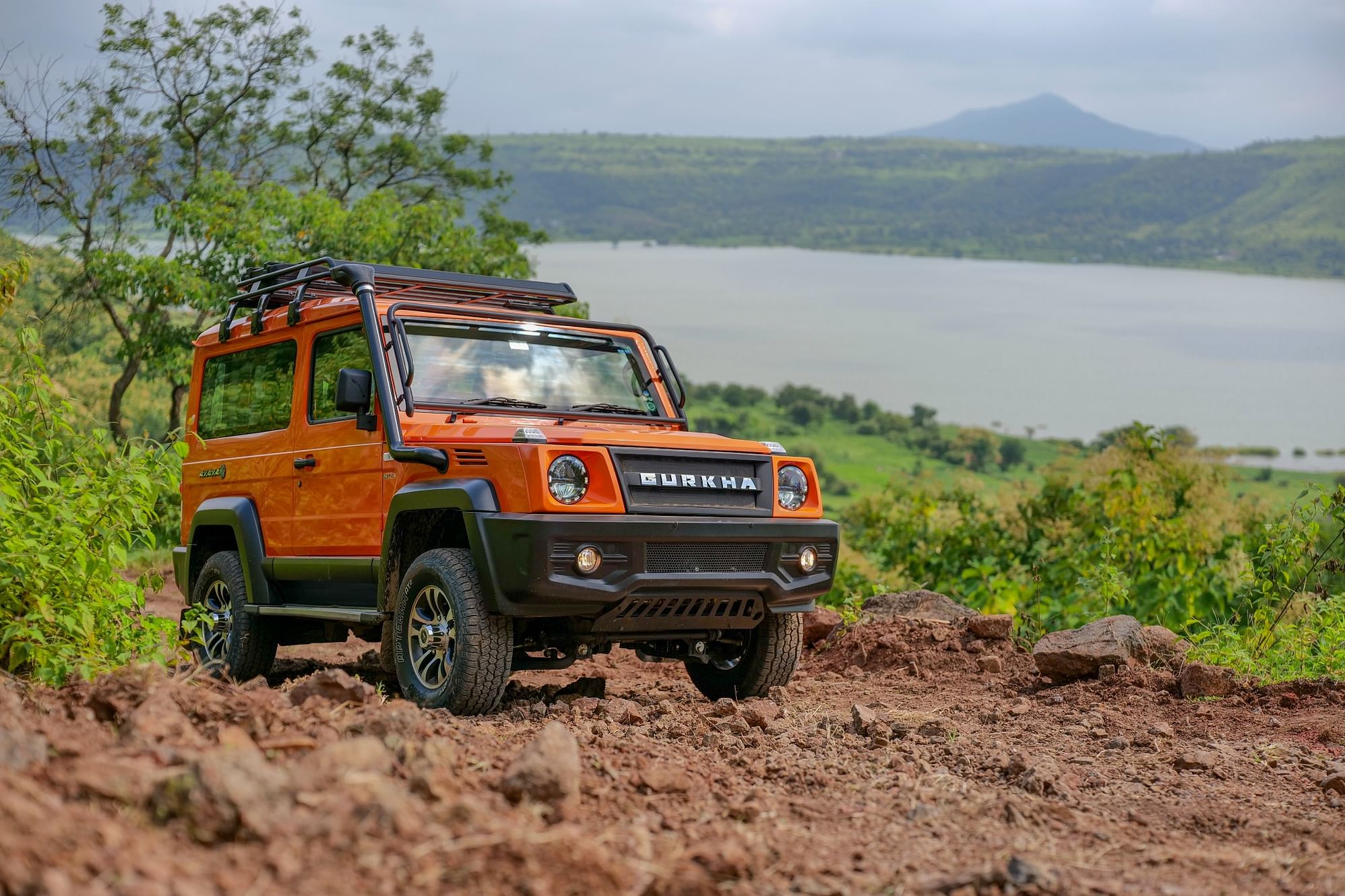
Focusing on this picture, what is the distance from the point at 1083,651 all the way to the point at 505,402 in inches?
143

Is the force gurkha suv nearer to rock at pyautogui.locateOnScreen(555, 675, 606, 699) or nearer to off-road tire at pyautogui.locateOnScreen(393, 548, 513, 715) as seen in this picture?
off-road tire at pyautogui.locateOnScreen(393, 548, 513, 715)

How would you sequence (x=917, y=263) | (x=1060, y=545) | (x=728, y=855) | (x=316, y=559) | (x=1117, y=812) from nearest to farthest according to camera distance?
(x=728, y=855) < (x=1117, y=812) < (x=316, y=559) < (x=1060, y=545) < (x=917, y=263)

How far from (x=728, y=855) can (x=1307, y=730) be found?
4194mm

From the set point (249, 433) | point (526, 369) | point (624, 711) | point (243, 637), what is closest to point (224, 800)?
point (624, 711)

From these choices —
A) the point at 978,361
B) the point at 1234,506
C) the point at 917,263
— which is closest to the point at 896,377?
the point at 978,361

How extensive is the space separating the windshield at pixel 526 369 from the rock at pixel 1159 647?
10.9 feet

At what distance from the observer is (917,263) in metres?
98.2

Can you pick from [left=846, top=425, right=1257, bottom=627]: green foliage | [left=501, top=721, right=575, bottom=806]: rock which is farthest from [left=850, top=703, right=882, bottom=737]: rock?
[left=846, top=425, right=1257, bottom=627]: green foliage

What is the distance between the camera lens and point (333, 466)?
7.47m

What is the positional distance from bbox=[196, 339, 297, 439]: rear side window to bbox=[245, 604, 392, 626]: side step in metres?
1.09

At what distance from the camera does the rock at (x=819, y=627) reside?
31.5 feet

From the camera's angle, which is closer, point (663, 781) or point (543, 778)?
point (543, 778)

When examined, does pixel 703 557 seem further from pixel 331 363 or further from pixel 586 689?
pixel 331 363

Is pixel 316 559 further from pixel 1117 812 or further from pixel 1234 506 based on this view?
pixel 1234 506
